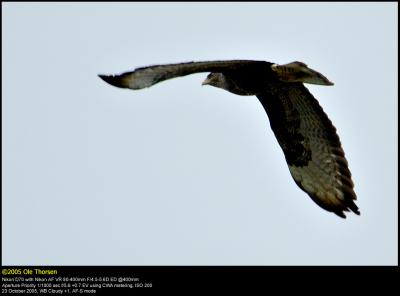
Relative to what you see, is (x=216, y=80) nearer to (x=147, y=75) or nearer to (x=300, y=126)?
(x=300, y=126)

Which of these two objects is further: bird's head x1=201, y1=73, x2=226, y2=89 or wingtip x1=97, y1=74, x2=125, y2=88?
bird's head x1=201, y1=73, x2=226, y2=89

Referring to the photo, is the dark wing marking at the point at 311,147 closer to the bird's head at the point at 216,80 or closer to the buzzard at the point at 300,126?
the buzzard at the point at 300,126

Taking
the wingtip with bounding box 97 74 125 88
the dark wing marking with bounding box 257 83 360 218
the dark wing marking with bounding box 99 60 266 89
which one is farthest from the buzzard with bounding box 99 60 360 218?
the wingtip with bounding box 97 74 125 88

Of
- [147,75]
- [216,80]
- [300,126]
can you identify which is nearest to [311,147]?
[300,126]

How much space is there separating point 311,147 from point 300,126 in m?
0.34

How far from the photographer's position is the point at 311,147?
1284 cm

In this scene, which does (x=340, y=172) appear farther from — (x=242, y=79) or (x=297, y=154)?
(x=242, y=79)

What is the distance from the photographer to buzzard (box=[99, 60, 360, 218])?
1169 centimetres

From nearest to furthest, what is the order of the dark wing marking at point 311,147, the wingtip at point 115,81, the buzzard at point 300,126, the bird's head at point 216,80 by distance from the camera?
the wingtip at point 115,81 < the buzzard at point 300,126 < the bird's head at point 216,80 < the dark wing marking at point 311,147

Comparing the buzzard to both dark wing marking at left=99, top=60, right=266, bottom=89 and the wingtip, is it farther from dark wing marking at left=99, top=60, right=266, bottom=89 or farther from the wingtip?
the wingtip

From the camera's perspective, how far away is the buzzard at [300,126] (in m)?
11.7

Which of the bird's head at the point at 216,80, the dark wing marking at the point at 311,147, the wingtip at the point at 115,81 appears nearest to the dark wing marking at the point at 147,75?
the wingtip at the point at 115,81
